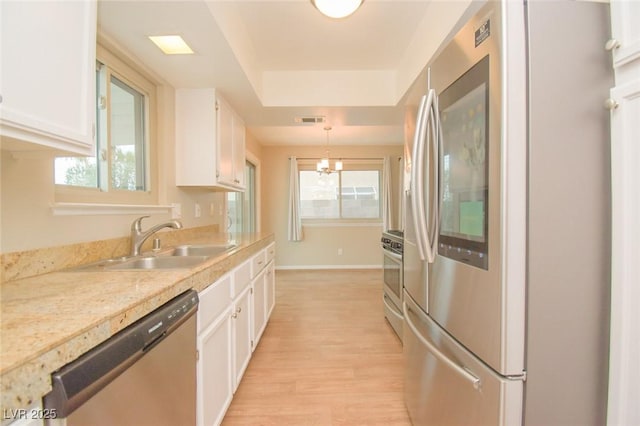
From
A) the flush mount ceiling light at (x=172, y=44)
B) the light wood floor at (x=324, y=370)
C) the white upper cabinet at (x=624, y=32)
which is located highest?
the flush mount ceiling light at (x=172, y=44)

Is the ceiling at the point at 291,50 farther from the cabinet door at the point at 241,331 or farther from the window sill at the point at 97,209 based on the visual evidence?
the cabinet door at the point at 241,331

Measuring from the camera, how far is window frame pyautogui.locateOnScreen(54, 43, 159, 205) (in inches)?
56.4

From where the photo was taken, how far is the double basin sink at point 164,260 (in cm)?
139

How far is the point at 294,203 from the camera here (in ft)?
17.8

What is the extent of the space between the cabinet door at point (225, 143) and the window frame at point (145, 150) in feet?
1.55

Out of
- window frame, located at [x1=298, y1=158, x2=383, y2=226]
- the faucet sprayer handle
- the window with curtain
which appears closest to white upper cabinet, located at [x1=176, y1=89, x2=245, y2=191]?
the faucet sprayer handle

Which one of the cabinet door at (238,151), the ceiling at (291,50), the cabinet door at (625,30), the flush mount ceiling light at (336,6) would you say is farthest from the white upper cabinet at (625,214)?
the cabinet door at (238,151)

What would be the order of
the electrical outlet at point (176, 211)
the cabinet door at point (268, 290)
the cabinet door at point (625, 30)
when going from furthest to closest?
the cabinet door at point (268, 290) < the electrical outlet at point (176, 211) < the cabinet door at point (625, 30)

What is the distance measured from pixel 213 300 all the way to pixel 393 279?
6.00 feet

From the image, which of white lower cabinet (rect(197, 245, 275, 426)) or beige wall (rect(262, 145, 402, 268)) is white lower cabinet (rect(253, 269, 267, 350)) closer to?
white lower cabinet (rect(197, 245, 275, 426))

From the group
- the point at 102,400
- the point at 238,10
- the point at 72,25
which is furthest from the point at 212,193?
the point at 102,400

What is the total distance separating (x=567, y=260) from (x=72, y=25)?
5.76ft

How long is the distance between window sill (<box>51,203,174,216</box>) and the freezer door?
1708 millimetres

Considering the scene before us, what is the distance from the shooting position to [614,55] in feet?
2.61
